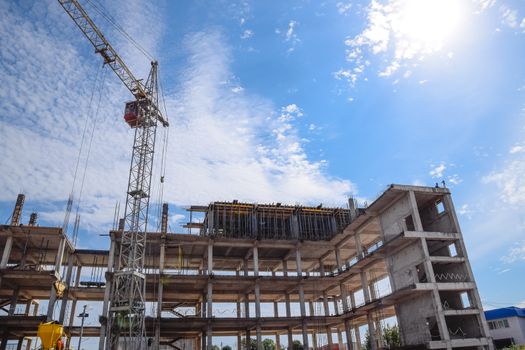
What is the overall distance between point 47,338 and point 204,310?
41.8 m

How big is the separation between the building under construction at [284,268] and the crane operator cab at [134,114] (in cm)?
1407

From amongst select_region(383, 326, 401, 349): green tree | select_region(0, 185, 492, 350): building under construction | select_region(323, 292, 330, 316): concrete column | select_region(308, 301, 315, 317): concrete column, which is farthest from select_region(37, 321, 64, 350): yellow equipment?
select_region(383, 326, 401, 349): green tree

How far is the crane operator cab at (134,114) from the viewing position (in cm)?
5525

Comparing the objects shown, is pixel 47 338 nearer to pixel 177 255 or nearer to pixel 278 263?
pixel 177 255

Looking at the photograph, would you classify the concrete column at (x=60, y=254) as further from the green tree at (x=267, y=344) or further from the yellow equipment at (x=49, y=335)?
the green tree at (x=267, y=344)

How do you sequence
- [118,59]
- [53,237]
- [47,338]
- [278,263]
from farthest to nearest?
[278,263] → [118,59] → [53,237] → [47,338]

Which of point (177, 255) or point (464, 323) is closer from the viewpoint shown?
point (464, 323)

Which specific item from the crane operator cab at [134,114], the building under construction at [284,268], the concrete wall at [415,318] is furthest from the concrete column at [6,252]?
the concrete wall at [415,318]

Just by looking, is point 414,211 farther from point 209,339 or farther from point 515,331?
point 515,331

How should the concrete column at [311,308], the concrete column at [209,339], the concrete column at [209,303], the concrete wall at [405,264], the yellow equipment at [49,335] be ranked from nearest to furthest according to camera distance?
1. the yellow equipment at [49,335]
2. the concrete wall at [405,264]
3. the concrete column at [209,339]
4. the concrete column at [209,303]
5. the concrete column at [311,308]

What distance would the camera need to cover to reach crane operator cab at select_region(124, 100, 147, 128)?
55.2m

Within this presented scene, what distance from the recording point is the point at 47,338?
51.8 feet

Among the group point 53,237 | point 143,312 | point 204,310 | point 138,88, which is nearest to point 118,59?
point 138,88

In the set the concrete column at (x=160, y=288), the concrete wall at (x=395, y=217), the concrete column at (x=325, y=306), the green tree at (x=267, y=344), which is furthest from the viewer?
the green tree at (x=267, y=344)
